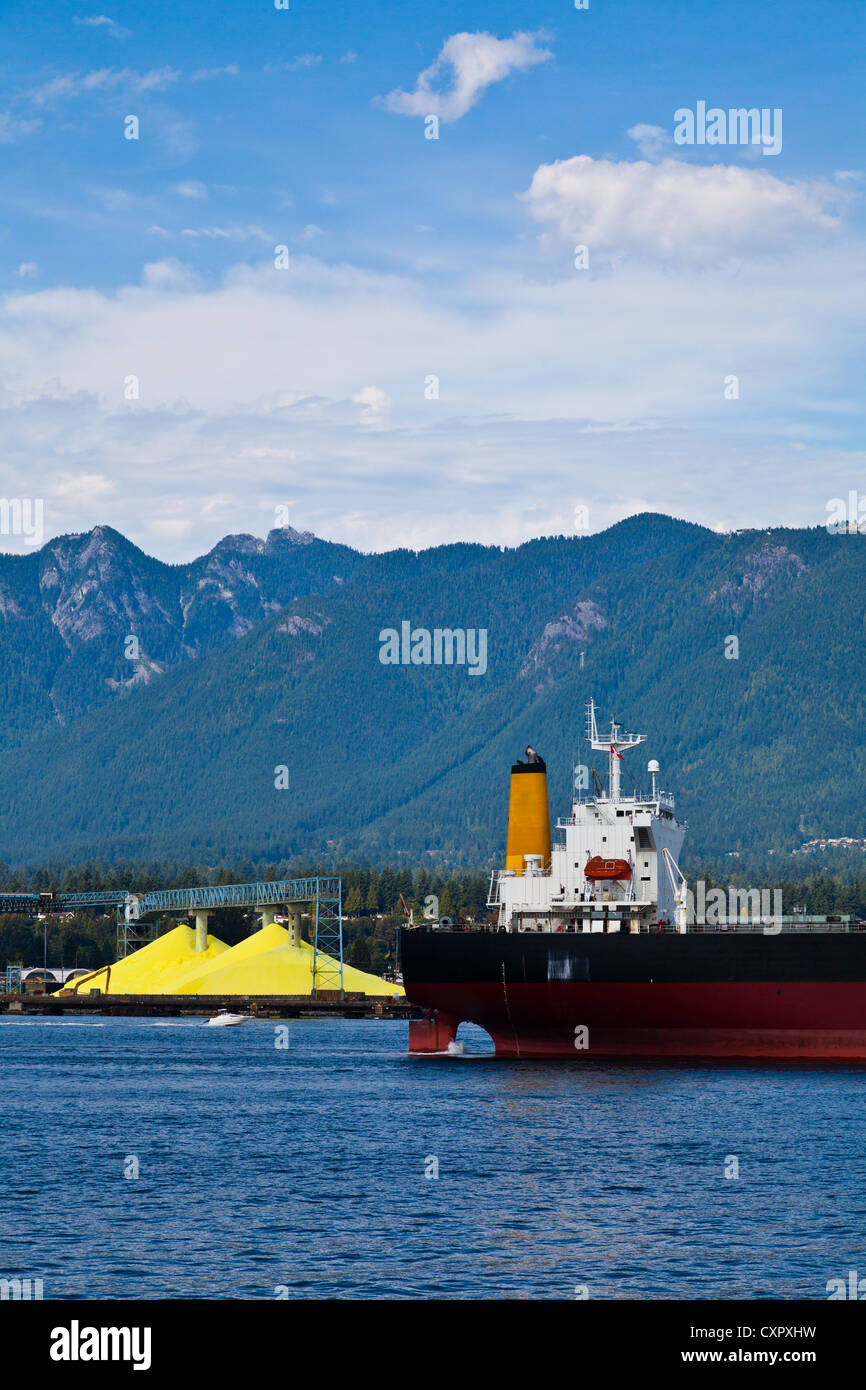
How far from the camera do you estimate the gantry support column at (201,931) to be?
16375 cm

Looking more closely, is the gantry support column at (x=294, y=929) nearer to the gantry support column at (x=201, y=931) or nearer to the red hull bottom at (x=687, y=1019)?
the gantry support column at (x=201, y=931)

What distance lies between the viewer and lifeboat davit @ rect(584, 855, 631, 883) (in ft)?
223

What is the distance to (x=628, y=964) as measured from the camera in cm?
6425

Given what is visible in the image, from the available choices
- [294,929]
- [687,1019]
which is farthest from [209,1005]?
[687,1019]

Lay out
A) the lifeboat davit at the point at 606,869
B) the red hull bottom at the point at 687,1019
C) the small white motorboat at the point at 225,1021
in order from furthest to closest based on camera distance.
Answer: the small white motorboat at the point at 225,1021, the lifeboat davit at the point at 606,869, the red hull bottom at the point at 687,1019

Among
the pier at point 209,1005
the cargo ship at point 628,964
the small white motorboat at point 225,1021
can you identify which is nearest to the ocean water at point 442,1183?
the cargo ship at point 628,964

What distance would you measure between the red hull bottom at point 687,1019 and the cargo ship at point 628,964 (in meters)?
0.05

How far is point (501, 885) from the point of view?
7212 centimetres

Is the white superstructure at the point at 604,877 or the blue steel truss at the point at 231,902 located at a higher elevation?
the white superstructure at the point at 604,877

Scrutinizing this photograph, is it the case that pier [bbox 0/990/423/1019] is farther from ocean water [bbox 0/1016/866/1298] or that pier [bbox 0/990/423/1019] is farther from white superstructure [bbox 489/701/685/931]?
ocean water [bbox 0/1016/866/1298]

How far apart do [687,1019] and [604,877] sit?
7008 millimetres
